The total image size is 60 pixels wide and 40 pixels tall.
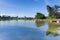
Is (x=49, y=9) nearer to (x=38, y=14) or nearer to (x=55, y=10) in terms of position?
(x=55, y=10)

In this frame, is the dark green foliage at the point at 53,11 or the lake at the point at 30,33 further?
the dark green foliage at the point at 53,11

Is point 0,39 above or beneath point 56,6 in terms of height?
beneath

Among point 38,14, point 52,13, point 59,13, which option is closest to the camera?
point 59,13

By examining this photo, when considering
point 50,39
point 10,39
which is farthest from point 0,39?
point 50,39

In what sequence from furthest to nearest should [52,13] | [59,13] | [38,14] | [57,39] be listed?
[38,14] → [52,13] → [59,13] → [57,39]

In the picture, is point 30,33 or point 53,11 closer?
point 30,33

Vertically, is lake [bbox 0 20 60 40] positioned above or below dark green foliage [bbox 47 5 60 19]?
below

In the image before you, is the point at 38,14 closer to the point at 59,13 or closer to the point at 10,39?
the point at 59,13

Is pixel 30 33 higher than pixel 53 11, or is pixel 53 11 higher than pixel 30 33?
pixel 53 11

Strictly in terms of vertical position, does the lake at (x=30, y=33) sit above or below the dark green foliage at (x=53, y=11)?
below

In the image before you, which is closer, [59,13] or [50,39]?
[50,39]

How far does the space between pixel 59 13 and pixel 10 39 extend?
29691 millimetres

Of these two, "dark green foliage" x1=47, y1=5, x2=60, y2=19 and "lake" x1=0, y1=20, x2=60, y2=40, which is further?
"dark green foliage" x1=47, y1=5, x2=60, y2=19

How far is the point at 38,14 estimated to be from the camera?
45.8 metres
